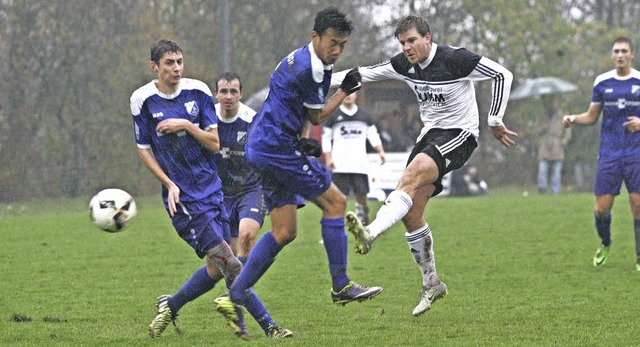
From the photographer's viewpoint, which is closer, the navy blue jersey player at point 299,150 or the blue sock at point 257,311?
the navy blue jersey player at point 299,150

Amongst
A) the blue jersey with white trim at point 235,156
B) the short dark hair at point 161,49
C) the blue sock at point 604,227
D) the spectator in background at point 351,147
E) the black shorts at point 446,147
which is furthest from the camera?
the spectator in background at point 351,147

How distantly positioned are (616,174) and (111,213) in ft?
18.1

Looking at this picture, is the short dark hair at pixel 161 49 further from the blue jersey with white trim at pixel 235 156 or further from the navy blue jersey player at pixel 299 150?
the blue jersey with white trim at pixel 235 156

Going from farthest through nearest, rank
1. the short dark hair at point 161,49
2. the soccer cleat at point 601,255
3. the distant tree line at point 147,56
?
the distant tree line at point 147,56
the soccer cleat at point 601,255
the short dark hair at point 161,49

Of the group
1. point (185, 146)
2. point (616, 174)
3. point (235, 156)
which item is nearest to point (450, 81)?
point (235, 156)

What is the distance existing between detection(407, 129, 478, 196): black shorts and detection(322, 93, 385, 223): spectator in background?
6259 mm

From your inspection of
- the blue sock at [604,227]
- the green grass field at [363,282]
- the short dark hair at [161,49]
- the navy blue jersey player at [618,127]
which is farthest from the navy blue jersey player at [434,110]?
the blue sock at [604,227]

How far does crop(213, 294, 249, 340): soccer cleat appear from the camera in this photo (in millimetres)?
7039

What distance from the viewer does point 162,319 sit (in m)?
7.37

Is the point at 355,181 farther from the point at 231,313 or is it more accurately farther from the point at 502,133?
the point at 231,313

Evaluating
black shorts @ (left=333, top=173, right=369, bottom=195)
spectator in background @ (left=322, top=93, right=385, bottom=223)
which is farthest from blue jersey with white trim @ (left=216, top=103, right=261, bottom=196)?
black shorts @ (left=333, top=173, right=369, bottom=195)

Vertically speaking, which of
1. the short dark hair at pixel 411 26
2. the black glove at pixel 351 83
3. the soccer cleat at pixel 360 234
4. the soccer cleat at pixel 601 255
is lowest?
the soccer cleat at pixel 601 255

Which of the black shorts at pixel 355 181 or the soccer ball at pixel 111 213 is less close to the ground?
the soccer ball at pixel 111 213

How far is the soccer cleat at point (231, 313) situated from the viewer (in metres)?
7.04
